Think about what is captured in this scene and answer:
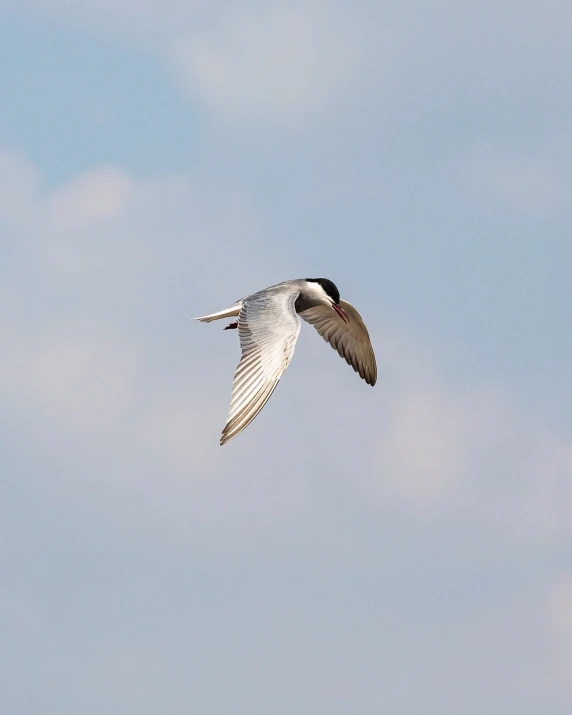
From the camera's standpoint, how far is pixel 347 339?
20516 mm

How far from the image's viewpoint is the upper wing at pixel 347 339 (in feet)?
66.9

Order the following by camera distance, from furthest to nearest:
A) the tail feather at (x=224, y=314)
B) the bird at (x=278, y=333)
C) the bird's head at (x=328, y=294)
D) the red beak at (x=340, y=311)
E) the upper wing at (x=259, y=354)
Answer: the red beak at (x=340, y=311)
the bird's head at (x=328, y=294)
the tail feather at (x=224, y=314)
the bird at (x=278, y=333)
the upper wing at (x=259, y=354)

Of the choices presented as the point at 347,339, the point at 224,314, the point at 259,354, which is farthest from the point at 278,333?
the point at 347,339

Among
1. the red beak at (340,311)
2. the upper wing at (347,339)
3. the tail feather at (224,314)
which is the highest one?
the upper wing at (347,339)

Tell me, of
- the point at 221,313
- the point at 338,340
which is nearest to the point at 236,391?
the point at 221,313

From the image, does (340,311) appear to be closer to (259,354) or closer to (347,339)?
(347,339)

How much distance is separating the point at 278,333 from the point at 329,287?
14.1 ft

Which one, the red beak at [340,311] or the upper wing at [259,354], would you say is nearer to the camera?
the upper wing at [259,354]

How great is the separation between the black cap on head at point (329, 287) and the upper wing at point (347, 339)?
1.47m

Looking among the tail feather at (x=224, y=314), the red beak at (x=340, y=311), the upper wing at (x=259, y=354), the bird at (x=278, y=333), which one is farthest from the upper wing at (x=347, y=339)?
the upper wing at (x=259, y=354)

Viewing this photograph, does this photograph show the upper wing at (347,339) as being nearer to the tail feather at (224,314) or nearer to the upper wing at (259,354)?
the tail feather at (224,314)

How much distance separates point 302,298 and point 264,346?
14.0 feet

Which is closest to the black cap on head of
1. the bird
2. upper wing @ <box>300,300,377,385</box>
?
the bird

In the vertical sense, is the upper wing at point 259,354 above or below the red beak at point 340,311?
below
